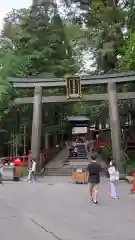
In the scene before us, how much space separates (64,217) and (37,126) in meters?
19.2

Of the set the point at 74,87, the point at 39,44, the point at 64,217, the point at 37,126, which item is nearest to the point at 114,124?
the point at 74,87

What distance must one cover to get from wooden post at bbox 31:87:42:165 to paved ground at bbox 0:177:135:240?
12142 mm

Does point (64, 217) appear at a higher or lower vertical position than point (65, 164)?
lower

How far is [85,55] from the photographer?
42188mm

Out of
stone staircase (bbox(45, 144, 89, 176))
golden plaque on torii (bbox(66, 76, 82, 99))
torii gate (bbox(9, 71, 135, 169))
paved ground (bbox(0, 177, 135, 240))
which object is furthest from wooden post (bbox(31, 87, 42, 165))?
paved ground (bbox(0, 177, 135, 240))

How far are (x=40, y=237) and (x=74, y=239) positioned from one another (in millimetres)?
735

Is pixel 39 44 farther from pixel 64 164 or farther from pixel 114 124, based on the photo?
pixel 114 124

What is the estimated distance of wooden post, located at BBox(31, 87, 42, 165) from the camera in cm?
2998

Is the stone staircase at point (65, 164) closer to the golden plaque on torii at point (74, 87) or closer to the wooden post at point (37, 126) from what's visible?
the wooden post at point (37, 126)

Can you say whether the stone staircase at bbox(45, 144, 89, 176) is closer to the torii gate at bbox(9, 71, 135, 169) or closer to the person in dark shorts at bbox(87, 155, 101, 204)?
the torii gate at bbox(9, 71, 135, 169)

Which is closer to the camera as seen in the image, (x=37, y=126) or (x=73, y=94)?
(x=37, y=126)

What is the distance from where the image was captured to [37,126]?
30.5 meters

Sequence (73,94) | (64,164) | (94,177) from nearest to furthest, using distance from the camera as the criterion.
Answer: (94,177) < (73,94) < (64,164)

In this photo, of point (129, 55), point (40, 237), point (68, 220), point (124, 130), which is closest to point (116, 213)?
point (68, 220)
